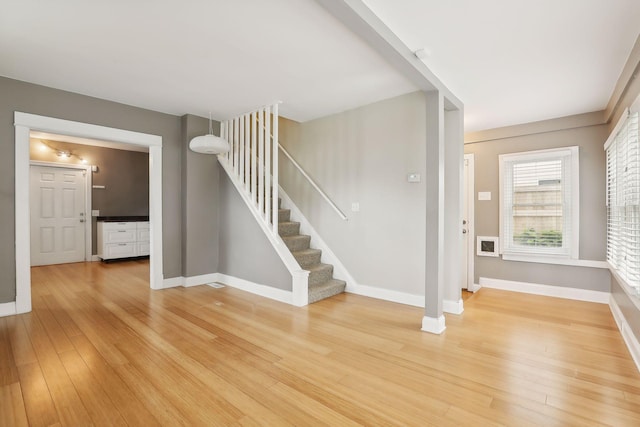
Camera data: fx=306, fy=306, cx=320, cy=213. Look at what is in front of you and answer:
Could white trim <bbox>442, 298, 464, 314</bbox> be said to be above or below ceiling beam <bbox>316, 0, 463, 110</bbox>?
below

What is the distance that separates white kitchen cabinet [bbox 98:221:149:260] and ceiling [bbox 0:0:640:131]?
3.65 metres

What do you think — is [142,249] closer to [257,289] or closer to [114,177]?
[114,177]

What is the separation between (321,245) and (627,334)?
325 cm

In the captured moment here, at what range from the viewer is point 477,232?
4738 millimetres

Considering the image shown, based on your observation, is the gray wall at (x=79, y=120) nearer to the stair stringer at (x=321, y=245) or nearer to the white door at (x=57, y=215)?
the stair stringer at (x=321, y=245)

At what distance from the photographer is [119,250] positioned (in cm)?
646

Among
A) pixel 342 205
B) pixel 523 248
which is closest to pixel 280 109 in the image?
pixel 342 205

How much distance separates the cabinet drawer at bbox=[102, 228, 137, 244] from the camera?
6.31 metres

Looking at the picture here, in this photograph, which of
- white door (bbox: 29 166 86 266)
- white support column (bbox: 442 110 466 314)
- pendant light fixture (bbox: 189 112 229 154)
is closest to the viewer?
white support column (bbox: 442 110 466 314)

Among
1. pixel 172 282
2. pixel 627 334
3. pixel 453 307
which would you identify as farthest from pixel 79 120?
pixel 627 334

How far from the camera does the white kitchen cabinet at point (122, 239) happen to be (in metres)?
6.32

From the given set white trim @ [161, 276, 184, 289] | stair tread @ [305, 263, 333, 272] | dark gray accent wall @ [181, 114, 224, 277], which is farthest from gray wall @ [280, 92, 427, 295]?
white trim @ [161, 276, 184, 289]

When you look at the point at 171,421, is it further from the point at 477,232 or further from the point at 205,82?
the point at 477,232

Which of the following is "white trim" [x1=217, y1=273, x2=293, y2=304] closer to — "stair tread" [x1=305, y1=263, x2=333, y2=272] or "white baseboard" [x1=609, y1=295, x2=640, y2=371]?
"stair tread" [x1=305, y1=263, x2=333, y2=272]
